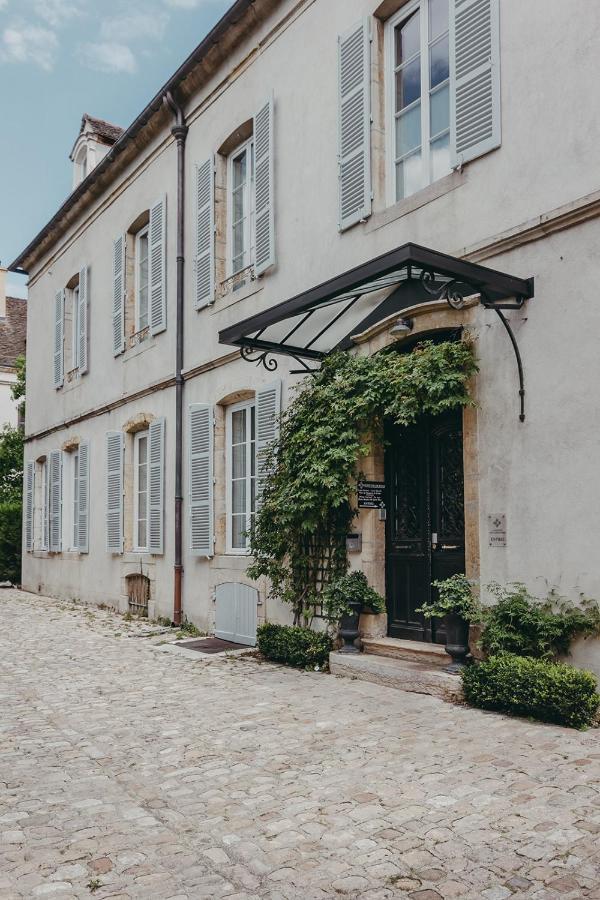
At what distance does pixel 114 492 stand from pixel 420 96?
7801mm

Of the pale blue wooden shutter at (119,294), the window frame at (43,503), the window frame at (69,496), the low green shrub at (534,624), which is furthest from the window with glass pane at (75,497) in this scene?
the low green shrub at (534,624)

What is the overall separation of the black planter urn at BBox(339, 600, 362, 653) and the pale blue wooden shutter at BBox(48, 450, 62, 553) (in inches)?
374

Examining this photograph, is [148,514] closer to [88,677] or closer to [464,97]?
[88,677]

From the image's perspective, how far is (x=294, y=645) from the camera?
772cm

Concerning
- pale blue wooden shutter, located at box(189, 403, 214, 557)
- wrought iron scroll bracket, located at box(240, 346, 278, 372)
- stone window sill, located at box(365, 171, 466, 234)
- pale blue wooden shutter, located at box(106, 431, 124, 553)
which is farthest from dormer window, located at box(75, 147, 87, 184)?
stone window sill, located at box(365, 171, 466, 234)

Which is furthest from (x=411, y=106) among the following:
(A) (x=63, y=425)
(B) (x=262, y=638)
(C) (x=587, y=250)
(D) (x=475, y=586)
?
(A) (x=63, y=425)

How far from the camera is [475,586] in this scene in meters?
6.35

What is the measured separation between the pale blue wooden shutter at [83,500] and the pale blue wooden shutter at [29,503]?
123 inches

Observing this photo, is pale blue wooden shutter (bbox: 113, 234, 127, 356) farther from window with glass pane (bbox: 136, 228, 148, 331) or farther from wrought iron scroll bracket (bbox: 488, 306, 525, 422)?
wrought iron scroll bracket (bbox: 488, 306, 525, 422)

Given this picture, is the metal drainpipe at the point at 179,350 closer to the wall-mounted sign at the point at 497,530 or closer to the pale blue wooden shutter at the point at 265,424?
the pale blue wooden shutter at the point at 265,424

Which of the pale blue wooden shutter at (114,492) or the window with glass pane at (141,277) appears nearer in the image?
the pale blue wooden shutter at (114,492)

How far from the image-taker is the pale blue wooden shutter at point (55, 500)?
51.3 feet

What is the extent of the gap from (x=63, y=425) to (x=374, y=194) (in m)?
9.56

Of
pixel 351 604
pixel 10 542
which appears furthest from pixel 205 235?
pixel 10 542
